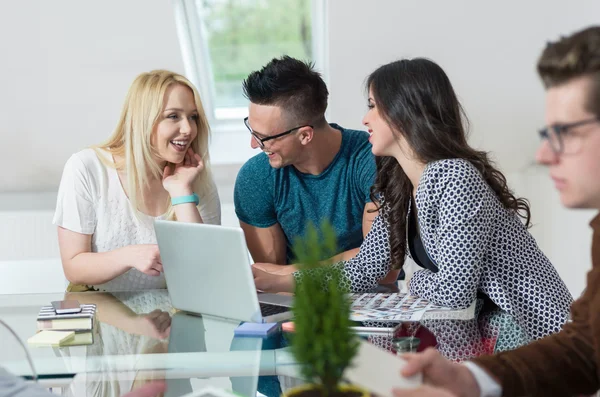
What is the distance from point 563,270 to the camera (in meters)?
4.30

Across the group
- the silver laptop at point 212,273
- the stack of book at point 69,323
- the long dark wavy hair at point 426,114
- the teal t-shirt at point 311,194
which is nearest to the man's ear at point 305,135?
the teal t-shirt at point 311,194

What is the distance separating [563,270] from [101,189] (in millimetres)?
2718

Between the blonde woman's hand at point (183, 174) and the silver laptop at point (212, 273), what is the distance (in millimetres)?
627

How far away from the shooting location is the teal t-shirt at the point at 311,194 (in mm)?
2889

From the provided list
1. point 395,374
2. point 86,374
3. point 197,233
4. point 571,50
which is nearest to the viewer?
point 395,374

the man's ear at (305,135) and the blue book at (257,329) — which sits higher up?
the man's ear at (305,135)

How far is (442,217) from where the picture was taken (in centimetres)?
203

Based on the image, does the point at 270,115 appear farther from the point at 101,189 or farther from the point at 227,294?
the point at 227,294

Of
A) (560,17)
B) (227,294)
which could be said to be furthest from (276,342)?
(560,17)

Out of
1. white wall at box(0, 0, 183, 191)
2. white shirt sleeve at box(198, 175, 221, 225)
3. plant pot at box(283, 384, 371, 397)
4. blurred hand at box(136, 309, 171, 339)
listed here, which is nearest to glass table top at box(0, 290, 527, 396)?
blurred hand at box(136, 309, 171, 339)

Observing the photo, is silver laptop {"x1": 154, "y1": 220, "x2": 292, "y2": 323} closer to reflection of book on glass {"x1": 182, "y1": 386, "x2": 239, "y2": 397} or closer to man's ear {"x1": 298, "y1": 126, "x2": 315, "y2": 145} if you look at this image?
reflection of book on glass {"x1": 182, "y1": 386, "x2": 239, "y2": 397}

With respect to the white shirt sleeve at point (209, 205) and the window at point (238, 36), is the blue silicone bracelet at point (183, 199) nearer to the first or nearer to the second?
the white shirt sleeve at point (209, 205)

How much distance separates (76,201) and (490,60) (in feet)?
→ 7.69

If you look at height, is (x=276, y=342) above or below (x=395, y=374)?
below
